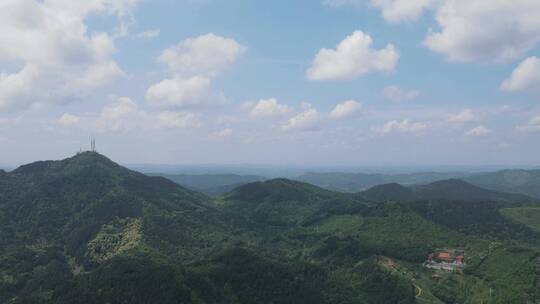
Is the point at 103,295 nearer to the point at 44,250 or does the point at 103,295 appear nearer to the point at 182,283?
the point at 182,283

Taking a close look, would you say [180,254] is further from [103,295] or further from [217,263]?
[103,295]

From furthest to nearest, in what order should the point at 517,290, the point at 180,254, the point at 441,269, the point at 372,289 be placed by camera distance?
the point at 180,254 → the point at 441,269 → the point at 372,289 → the point at 517,290

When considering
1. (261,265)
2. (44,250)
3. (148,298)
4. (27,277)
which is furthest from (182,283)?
(44,250)

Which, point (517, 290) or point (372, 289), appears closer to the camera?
point (517, 290)

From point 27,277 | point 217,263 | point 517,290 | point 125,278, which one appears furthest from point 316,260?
point 27,277

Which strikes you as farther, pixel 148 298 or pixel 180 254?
pixel 180 254

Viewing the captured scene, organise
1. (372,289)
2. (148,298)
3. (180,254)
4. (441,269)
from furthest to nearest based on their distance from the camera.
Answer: (180,254)
(441,269)
(372,289)
(148,298)

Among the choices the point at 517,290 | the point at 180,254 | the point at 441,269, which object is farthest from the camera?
the point at 180,254

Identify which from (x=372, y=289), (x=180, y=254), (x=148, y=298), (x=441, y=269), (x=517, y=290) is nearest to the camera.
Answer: (x=148, y=298)

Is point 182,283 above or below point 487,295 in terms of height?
above
